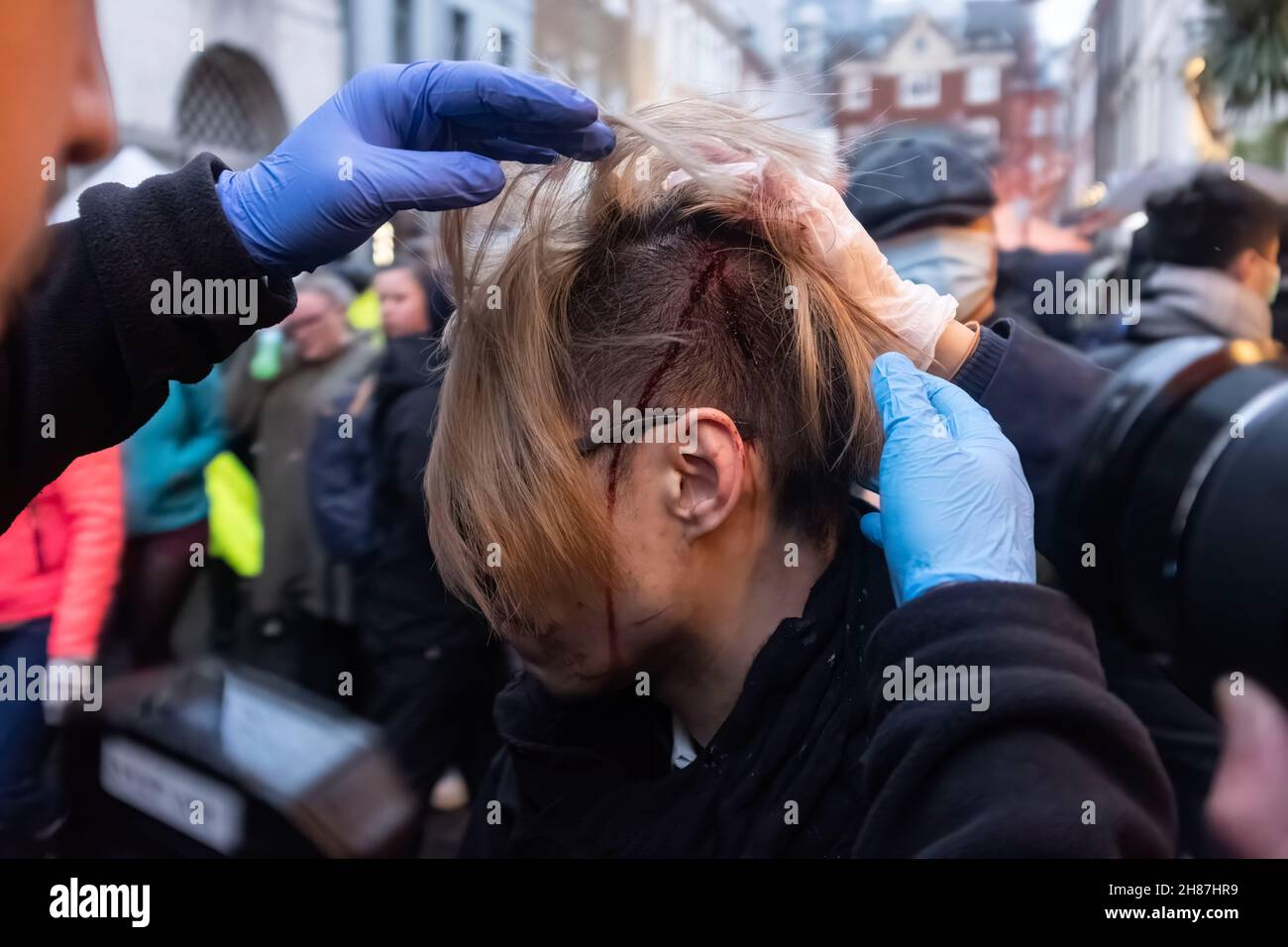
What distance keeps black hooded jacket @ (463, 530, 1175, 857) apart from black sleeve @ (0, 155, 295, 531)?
1.68 ft

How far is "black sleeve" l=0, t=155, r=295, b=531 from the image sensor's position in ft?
3.14

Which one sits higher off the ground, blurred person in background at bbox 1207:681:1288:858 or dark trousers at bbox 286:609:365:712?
blurred person in background at bbox 1207:681:1288:858

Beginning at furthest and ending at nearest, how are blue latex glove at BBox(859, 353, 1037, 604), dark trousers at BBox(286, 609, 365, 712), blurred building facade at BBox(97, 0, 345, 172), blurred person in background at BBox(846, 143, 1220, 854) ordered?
dark trousers at BBox(286, 609, 365, 712)
blurred building facade at BBox(97, 0, 345, 172)
blurred person in background at BBox(846, 143, 1220, 854)
blue latex glove at BBox(859, 353, 1037, 604)

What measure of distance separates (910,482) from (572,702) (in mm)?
432

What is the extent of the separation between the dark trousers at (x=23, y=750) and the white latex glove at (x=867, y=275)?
4.54 feet

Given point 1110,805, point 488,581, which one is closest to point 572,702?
point 488,581

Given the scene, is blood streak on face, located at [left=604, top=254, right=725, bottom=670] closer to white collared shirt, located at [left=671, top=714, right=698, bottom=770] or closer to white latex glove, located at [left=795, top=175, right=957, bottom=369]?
white latex glove, located at [left=795, top=175, right=957, bottom=369]

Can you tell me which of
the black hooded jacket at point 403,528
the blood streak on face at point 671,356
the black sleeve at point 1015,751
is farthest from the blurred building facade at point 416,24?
the black sleeve at point 1015,751

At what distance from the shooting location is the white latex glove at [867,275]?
108cm

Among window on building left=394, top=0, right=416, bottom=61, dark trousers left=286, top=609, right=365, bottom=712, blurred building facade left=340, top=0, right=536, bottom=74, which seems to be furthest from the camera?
dark trousers left=286, top=609, right=365, bottom=712

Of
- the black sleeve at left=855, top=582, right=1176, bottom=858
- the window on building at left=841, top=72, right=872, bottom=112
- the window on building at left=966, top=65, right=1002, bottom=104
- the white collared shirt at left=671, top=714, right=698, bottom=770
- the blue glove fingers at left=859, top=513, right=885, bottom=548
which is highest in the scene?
the window on building at left=966, top=65, right=1002, bottom=104

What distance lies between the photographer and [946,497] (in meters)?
1.00

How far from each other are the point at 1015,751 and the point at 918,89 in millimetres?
959


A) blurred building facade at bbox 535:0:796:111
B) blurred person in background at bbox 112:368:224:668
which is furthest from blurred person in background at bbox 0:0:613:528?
blurred person in background at bbox 112:368:224:668
